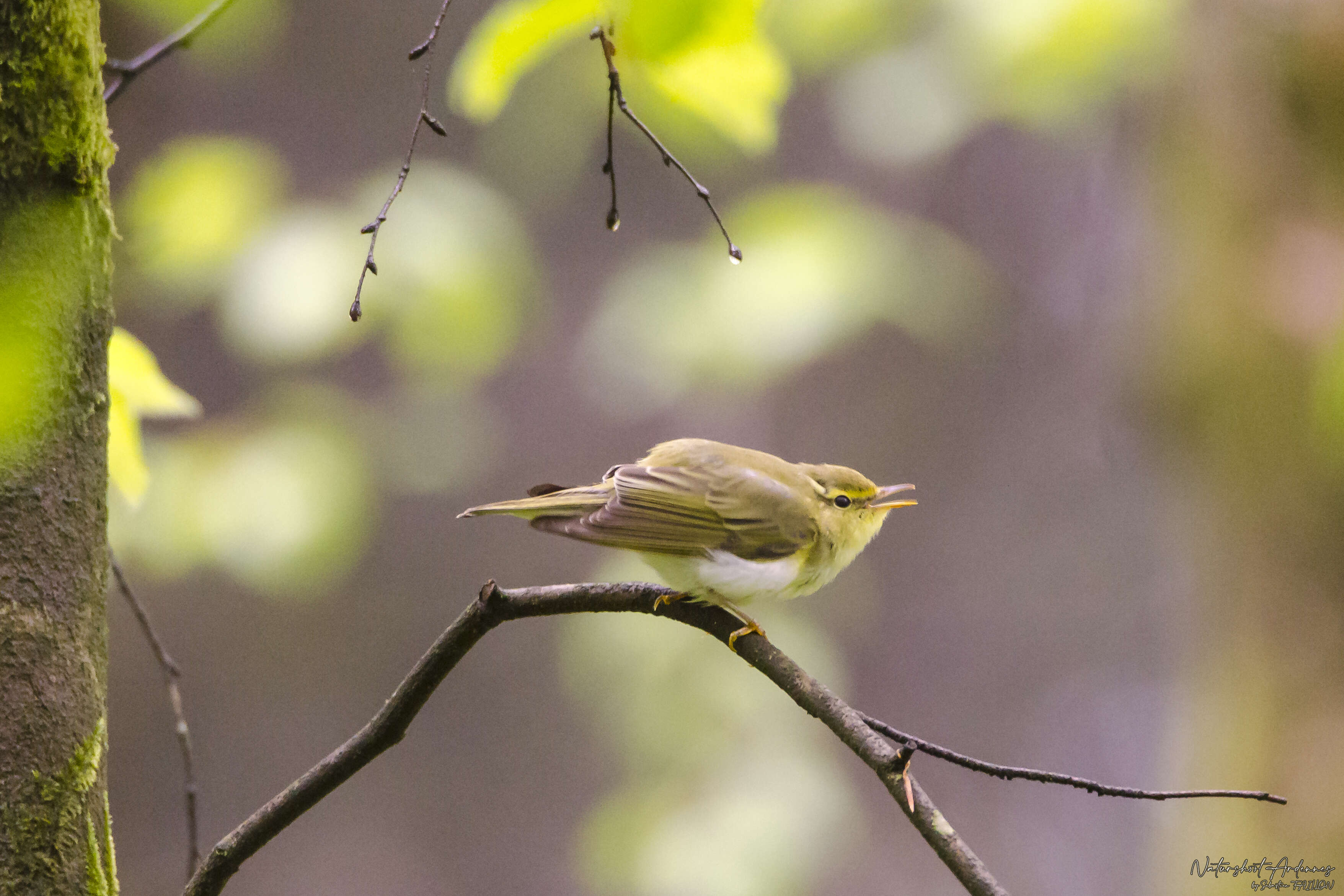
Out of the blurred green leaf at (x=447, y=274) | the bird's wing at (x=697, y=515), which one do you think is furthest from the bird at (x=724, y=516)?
the blurred green leaf at (x=447, y=274)

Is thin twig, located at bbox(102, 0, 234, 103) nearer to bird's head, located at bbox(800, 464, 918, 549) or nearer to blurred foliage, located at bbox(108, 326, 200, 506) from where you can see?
blurred foliage, located at bbox(108, 326, 200, 506)

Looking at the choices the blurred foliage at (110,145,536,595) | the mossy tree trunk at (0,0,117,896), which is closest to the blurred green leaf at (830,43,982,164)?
the blurred foliage at (110,145,536,595)

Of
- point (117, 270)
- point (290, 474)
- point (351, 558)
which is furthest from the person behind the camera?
point (351, 558)

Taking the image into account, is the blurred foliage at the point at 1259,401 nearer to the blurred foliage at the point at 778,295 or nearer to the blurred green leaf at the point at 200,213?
the blurred foliage at the point at 778,295

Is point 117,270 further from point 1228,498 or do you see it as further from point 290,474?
point 1228,498

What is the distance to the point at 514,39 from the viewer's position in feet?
3.23

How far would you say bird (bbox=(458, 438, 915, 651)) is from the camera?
146 centimetres

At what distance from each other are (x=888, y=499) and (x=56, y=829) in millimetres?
1436

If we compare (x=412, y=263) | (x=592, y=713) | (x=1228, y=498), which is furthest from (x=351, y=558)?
(x=1228, y=498)

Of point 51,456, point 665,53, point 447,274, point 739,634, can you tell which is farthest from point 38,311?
point 447,274

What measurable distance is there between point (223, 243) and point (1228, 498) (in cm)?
310

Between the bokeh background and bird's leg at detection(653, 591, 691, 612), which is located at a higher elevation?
the bokeh background

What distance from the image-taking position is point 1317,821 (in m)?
2.62

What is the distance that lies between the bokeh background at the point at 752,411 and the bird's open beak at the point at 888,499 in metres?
0.60
